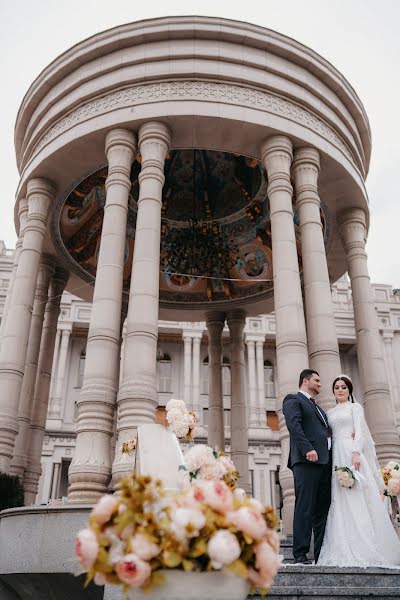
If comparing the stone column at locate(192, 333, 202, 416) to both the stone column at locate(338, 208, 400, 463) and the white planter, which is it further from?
the white planter

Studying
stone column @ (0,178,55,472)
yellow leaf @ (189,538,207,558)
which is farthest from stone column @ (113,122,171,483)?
yellow leaf @ (189,538,207,558)

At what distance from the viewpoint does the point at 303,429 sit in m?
7.60

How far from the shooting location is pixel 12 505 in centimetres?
1233

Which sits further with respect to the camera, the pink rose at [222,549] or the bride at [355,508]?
the bride at [355,508]

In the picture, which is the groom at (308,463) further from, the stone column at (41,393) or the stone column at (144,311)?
the stone column at (41,393)

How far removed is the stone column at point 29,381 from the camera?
1705cm

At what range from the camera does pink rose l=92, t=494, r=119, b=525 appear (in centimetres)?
289

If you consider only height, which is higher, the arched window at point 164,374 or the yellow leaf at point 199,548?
the arched window at point 164,374

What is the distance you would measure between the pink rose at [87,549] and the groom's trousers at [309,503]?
4993mm

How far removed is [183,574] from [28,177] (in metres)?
15.7

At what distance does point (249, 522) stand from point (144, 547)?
0.56m

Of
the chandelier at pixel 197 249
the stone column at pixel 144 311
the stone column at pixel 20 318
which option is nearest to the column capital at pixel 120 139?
the stone column at pixel 144 311

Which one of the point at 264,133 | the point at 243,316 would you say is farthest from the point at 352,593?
the point at 243,316

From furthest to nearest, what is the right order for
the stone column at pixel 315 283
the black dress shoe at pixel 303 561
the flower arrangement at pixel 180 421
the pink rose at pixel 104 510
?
the stone column at pixel 315 283, the flower arrangement at pixel 180 421, the black dress shoe at pixel 303 561, the pink rose at pixel 104 510
